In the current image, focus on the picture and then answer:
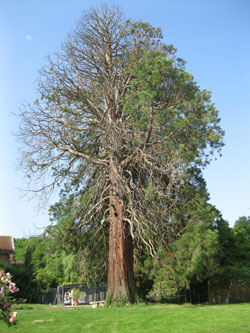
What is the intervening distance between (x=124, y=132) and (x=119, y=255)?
5421 mm

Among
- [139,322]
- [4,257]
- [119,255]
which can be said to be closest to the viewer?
[139,322]

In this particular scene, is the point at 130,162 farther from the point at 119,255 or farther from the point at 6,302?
the point at 6,302

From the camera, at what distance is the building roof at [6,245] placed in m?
28.2

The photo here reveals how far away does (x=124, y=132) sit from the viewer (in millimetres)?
16875

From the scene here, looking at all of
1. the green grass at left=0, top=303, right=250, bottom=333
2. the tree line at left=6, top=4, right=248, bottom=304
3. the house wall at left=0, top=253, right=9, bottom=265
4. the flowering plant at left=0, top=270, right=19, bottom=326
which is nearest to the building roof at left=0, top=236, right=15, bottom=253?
the house wall at left=0, top=253, right=9, bottom=265

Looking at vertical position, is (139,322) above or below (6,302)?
below

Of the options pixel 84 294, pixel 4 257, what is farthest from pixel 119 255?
pixel 4 257

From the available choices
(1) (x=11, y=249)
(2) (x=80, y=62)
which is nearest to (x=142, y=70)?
(2) (x=80, y=62)

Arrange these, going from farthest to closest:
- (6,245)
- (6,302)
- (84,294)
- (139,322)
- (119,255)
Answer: (6,245)
(84,294)
(119,255)
(139,322)
(6,302)

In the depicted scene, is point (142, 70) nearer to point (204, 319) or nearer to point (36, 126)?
point (36, 126)

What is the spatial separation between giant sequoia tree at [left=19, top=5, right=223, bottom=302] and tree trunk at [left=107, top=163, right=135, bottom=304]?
42mm

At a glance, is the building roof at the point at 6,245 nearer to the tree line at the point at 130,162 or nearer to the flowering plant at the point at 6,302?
the tree line at the point at 130,162

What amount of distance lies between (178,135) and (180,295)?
8753mm

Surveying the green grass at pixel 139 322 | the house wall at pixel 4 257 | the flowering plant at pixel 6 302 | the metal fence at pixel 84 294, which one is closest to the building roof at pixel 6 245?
the house wall at pixel 4 257
